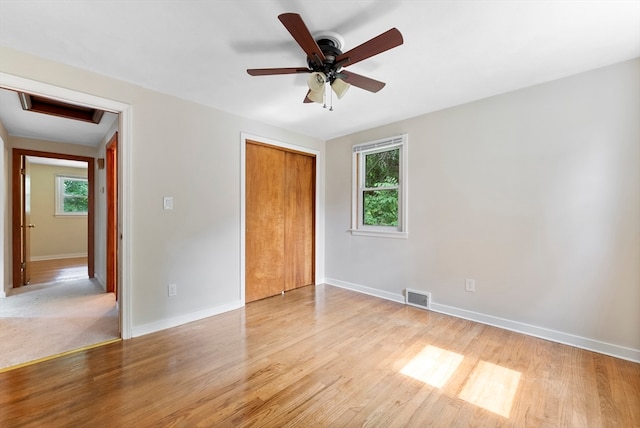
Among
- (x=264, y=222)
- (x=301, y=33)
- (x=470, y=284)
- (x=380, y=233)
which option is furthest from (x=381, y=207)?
(x=301, y=33)

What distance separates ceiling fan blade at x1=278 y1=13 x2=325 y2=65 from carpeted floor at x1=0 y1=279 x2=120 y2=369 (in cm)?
294

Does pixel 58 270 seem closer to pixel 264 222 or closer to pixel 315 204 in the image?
pixel 264 222

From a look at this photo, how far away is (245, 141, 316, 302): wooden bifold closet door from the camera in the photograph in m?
3.59

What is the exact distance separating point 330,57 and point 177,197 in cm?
205

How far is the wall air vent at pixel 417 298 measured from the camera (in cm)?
322

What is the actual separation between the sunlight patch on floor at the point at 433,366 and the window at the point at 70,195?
8481mm

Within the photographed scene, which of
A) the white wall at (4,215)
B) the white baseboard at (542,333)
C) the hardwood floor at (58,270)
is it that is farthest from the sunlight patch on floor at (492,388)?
the hardwood floor at (58,270)

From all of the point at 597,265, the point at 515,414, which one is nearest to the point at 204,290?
the point at 515,414

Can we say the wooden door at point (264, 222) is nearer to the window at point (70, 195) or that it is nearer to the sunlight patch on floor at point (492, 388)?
the sunlight patch on floor at point (492, 388)

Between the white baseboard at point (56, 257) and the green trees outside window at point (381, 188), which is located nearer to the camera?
the green trees outside window at point (381, 188)

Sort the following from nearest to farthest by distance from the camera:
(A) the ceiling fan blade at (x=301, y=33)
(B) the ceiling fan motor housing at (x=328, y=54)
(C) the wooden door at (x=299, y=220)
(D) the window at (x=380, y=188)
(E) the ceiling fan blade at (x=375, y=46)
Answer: (A) the ceiling fan blade at (x=301, y=33)
(E) the ceiling fan blade at (x=375, y=46)
(B) the ceiling fan motor housing at (x=328, y=54)
(D) the window at (x=380, y=188)
(C) the wooden door at (x=299, y=220)

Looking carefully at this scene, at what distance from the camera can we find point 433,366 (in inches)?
80.7

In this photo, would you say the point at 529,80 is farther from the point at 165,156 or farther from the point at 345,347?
the point at 165,156

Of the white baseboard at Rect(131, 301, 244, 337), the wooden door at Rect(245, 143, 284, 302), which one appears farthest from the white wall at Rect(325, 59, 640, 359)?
the white baseboard at Rect(131, 301, 244, 337)
